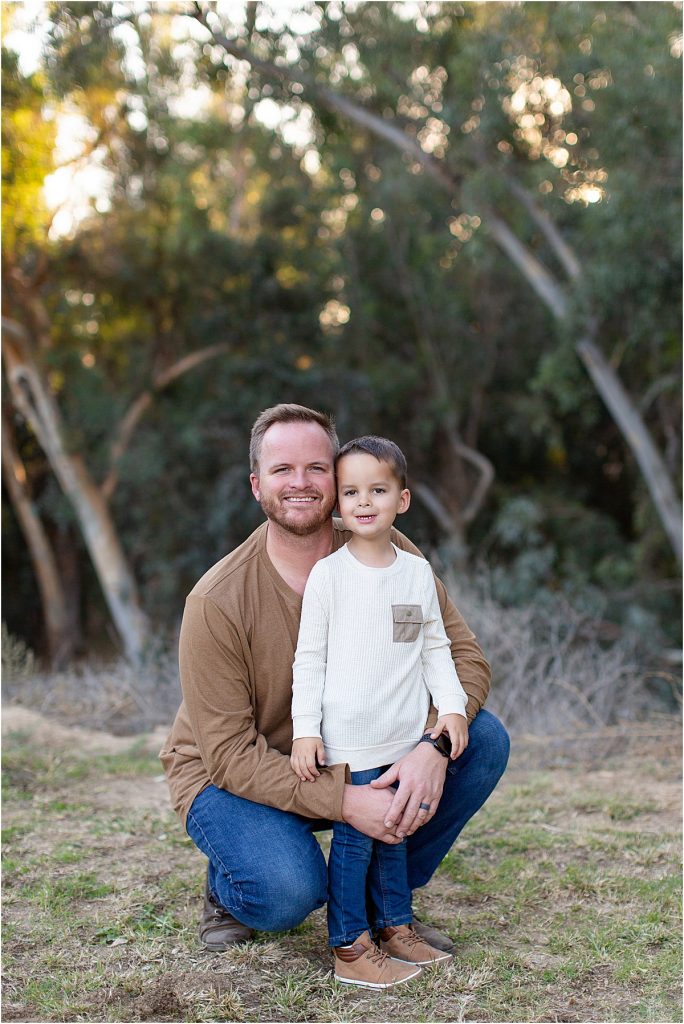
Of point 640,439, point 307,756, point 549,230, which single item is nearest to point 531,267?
point 549,230

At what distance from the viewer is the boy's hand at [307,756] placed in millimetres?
2826

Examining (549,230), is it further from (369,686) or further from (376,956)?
(376,956)

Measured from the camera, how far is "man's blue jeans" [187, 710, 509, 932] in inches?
112

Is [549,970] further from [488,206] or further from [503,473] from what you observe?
[503,473]

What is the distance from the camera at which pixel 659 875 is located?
3.73 m

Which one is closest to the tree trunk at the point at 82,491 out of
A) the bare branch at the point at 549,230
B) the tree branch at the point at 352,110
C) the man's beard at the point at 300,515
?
the tree branch at the point at 352,110

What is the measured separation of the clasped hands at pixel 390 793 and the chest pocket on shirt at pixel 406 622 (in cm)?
33

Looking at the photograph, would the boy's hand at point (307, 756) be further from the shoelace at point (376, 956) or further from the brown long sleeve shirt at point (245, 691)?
the shoelace at point (376, 956)

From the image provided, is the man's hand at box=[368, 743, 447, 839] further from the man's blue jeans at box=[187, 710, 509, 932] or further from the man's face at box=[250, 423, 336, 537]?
the man's face at box=[250, 423, 336, 537]

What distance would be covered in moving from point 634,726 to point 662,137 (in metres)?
6.05

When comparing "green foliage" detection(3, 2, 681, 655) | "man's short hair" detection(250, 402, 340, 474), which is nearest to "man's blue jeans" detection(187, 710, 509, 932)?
"man's short hair" detection(250, 402, 340, 474)

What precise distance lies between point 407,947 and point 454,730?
2.20ft

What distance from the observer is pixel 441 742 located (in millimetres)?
2969

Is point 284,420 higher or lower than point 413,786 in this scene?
higher
